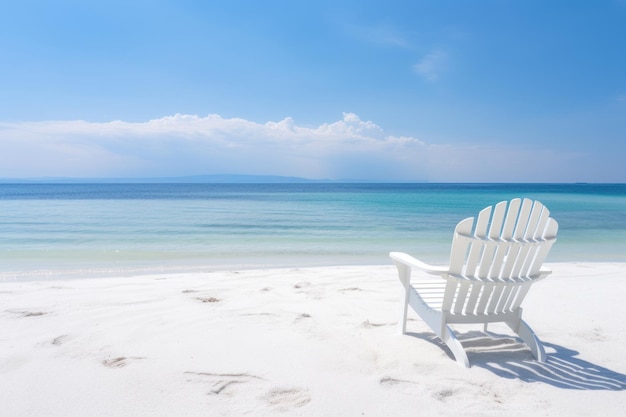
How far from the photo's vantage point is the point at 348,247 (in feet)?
37.8

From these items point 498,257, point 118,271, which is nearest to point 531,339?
point 498,257

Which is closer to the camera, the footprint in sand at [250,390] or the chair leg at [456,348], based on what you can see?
the footprint in sand at [250,390]

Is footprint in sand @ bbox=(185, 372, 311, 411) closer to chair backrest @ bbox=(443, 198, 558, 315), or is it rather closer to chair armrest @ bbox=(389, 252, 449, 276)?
chair armrest @ bbox=(389, 252, 449, 276)

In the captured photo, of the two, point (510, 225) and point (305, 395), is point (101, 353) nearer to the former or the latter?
point (305, 395)

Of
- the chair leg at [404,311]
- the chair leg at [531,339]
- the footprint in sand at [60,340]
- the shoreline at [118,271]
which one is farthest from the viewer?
the shoreline at [118,271]

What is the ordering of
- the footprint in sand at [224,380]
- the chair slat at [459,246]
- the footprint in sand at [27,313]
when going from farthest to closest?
the footprint in sand at [27,313] < the chair slat at [459,246] < the footprint in sand at [224,380]

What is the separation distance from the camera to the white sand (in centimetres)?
268

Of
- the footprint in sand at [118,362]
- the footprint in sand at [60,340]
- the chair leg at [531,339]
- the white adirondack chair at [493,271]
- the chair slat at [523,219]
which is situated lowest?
the footprint in sand at [118,362]

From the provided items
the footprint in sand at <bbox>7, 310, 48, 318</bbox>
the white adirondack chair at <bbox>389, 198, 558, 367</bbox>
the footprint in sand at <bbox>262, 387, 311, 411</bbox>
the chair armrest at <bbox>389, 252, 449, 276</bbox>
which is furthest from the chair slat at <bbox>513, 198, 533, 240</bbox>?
the footprint in sand at <bbox>7, 310, 48, 318</bbox>

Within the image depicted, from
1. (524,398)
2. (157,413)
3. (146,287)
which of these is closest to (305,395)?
(157,413)

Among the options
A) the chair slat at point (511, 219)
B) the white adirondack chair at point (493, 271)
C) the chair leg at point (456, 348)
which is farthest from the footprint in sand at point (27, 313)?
the chair slat at point (511, 219)

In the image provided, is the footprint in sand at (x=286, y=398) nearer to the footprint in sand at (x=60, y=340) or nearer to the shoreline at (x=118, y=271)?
the footprint in sand at (x=60, y=340)

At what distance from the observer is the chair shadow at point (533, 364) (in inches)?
121

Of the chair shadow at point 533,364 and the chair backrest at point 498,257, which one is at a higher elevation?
the chair backrest at point 498,257
